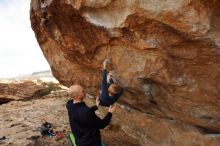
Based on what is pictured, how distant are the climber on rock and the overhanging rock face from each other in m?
0.25

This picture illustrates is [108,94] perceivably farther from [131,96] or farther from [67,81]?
[67,81]

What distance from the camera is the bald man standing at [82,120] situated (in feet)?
16.7

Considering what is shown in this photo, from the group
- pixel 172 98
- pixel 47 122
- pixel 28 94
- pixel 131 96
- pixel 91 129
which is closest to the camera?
pixel 91 129

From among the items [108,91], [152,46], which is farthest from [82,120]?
[152,46]

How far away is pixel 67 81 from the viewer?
8.38 metres

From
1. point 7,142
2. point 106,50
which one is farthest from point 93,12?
point 7,142

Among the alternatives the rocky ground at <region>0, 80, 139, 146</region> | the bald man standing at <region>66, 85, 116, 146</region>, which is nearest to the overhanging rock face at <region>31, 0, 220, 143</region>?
the bald man standing at <region>66, 85, 116, 146</region>

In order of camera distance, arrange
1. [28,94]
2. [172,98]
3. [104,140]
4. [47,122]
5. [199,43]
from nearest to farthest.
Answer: [199,43]
[172,98]
[104,140]
[47,122]
[28,94]

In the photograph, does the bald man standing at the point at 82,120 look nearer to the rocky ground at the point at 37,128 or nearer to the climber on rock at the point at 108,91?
the climber on rock at the point at 108,91

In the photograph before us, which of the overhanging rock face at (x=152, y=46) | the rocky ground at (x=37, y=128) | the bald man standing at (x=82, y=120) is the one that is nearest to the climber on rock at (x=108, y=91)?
the bald man standing at (x=82, y=120)

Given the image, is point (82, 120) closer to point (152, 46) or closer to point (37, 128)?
point (152, 46)

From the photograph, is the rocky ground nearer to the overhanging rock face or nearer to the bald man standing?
the overhanging rock face

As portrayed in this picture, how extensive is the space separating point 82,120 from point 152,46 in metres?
1.49

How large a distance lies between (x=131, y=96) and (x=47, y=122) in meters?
3.30
